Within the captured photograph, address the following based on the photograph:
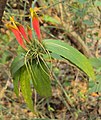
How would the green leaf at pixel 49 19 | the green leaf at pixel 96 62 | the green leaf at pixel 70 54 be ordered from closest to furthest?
the green leaf at pixel 70 54 → the green leaf at pixel 96 62 → the green leaf at pixel 49 19

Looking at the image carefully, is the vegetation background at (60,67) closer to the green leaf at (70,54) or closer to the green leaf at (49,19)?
the green leaf at (49,19)

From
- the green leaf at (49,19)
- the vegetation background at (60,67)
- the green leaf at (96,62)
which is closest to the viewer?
the green leaf at (96,62)

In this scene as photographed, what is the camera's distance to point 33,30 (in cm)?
106

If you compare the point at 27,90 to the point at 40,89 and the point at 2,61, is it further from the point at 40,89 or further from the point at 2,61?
the point at 2,61

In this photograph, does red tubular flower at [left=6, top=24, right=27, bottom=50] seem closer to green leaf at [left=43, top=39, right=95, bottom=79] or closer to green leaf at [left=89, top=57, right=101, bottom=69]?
green leaf at [left=43, top=39, right=95, bottom=79]

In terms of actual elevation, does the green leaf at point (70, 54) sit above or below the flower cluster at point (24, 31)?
below

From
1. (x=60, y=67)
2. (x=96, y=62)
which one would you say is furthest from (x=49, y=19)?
(x=96, y=62)

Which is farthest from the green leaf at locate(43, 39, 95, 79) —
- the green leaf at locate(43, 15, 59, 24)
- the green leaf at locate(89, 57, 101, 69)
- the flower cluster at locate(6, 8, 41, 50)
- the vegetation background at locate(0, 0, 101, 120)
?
the green leaf at locate(43, 15, 59, 24)

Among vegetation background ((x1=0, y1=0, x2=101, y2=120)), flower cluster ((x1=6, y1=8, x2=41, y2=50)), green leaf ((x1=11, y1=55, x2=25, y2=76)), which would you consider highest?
flower cluster ((x1=6, y1=8, x2=41, y2=50))

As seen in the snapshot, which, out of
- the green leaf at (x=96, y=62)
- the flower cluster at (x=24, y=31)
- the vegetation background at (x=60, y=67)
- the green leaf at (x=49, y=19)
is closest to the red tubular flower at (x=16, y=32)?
the flower cluster at (x=24, y=31)

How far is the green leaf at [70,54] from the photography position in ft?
3.18

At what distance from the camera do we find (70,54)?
3.22 feet

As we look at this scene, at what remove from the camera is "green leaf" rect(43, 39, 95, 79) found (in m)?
0.97

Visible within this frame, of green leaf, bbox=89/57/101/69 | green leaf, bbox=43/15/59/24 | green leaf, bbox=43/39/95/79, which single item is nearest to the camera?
green leaf, bbox=43/39/95/79
